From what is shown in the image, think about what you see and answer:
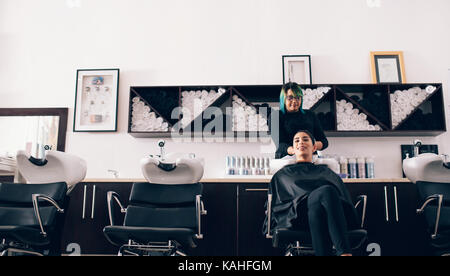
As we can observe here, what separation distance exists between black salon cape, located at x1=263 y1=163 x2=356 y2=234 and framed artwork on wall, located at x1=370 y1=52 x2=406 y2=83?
6.20 ft

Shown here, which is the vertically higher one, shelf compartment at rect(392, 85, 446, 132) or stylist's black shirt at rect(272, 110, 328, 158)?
shelf compartment at rect(392, 85, 446, 132)

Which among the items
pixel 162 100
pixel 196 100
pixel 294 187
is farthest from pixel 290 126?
pixel 162 100

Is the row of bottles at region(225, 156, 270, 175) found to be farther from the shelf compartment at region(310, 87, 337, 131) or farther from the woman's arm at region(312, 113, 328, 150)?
the woman's arm at region(312, 113, 328, 150)

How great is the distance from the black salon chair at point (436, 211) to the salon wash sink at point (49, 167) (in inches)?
85.0

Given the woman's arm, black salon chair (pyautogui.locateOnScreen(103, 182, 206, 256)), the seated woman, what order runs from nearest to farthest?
the seated woman
black salon chair (pyautogui.locateOnScreen(103, 182, 206, 256))
the woman's arm

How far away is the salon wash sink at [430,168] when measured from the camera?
98.8 inches

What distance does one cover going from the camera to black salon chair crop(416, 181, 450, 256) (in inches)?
96.7

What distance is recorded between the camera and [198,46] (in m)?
4.03

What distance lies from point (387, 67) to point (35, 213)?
321cm

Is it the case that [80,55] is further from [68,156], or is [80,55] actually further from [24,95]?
[68,156]

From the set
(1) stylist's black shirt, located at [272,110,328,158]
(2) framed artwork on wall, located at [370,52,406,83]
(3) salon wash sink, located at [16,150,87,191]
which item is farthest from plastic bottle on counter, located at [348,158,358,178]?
(3) salon wash sink, located at [16,150,87,191]

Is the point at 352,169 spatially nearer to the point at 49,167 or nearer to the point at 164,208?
the point at 164,208

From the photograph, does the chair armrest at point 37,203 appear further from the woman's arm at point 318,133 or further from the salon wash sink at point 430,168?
the salon wash sink at point 430,168

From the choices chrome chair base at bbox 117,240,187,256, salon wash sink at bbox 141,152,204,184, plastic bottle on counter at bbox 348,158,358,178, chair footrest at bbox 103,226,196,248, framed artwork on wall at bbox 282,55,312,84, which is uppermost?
framed artwork on wall at bbox 282,55,312,84
